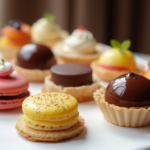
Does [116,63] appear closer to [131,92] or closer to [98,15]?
[131,92]

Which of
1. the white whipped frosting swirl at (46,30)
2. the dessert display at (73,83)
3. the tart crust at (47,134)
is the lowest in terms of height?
the tart crust at (47,134)

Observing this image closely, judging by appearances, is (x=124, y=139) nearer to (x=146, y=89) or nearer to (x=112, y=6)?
(x=146, y=89)

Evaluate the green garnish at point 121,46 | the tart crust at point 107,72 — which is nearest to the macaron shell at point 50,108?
the tart crust at point 107,72

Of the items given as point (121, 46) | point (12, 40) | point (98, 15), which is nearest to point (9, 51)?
point (12, 40)

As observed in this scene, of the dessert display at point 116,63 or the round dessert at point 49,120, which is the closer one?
the round dessert at point 49,120

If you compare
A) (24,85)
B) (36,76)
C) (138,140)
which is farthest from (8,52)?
(138,140)

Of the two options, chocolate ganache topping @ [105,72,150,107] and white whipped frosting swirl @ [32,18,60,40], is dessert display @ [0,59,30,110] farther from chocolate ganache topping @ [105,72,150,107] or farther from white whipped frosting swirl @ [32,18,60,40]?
white whipped frosting swirl @ [32,18,60,40]

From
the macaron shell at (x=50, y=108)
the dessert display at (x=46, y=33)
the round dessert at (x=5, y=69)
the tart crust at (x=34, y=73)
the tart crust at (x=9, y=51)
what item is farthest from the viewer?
the dessert display at (x=46, y=33)

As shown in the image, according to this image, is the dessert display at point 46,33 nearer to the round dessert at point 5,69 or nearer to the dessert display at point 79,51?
the dessert display at point 79,51
